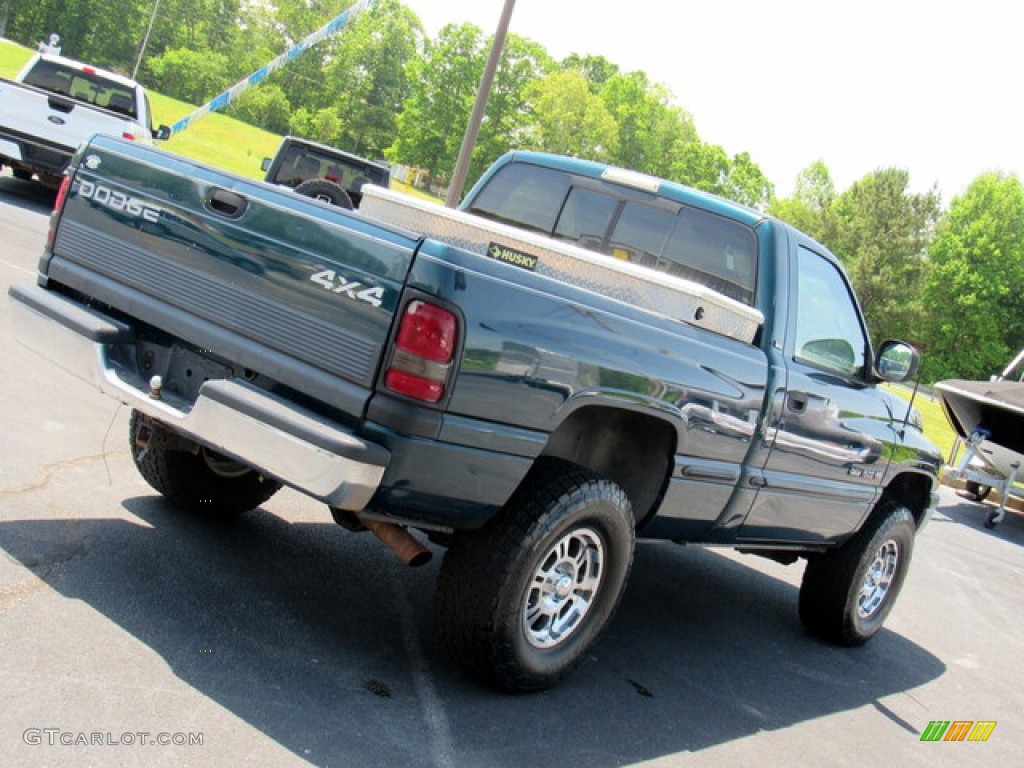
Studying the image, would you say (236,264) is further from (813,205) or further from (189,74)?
(189,74)

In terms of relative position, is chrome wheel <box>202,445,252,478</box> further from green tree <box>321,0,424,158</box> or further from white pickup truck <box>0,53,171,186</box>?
green tree <box>321,0,424,158</box>

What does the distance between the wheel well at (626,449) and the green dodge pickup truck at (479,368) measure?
0.01 m

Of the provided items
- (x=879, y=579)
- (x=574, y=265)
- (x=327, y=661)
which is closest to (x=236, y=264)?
(x=574, y=265)

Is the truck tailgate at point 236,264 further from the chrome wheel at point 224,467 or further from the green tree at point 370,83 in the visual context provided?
the green tree at point 370,83

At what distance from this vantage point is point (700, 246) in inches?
199

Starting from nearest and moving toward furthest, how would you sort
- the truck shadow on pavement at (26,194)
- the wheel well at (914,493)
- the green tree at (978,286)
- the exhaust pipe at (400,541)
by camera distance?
the exhaust pipe at (400,541)
the wheel well at (914,493)
the truck shadow on pavement at (26,194)
the green tree at (978,286)

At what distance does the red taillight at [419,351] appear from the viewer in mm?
3219

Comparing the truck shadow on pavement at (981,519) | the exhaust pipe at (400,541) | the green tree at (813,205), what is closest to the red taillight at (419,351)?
the exhaust pipe at (400,541)

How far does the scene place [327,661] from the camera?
3795mm

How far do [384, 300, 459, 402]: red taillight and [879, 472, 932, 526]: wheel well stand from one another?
3.98 meters

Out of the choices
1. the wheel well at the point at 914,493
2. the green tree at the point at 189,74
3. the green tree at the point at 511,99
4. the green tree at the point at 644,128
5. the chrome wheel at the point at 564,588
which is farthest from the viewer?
the green tree at the point at 189,74

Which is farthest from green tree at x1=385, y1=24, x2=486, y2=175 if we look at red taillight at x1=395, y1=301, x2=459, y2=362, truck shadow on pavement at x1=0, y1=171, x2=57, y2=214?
red taillight at x1=395, y1=301, x2=459, y2=362

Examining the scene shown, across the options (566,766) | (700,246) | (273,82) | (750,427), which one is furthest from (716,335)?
(273,82)

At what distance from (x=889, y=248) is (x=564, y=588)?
6761 centimetres
